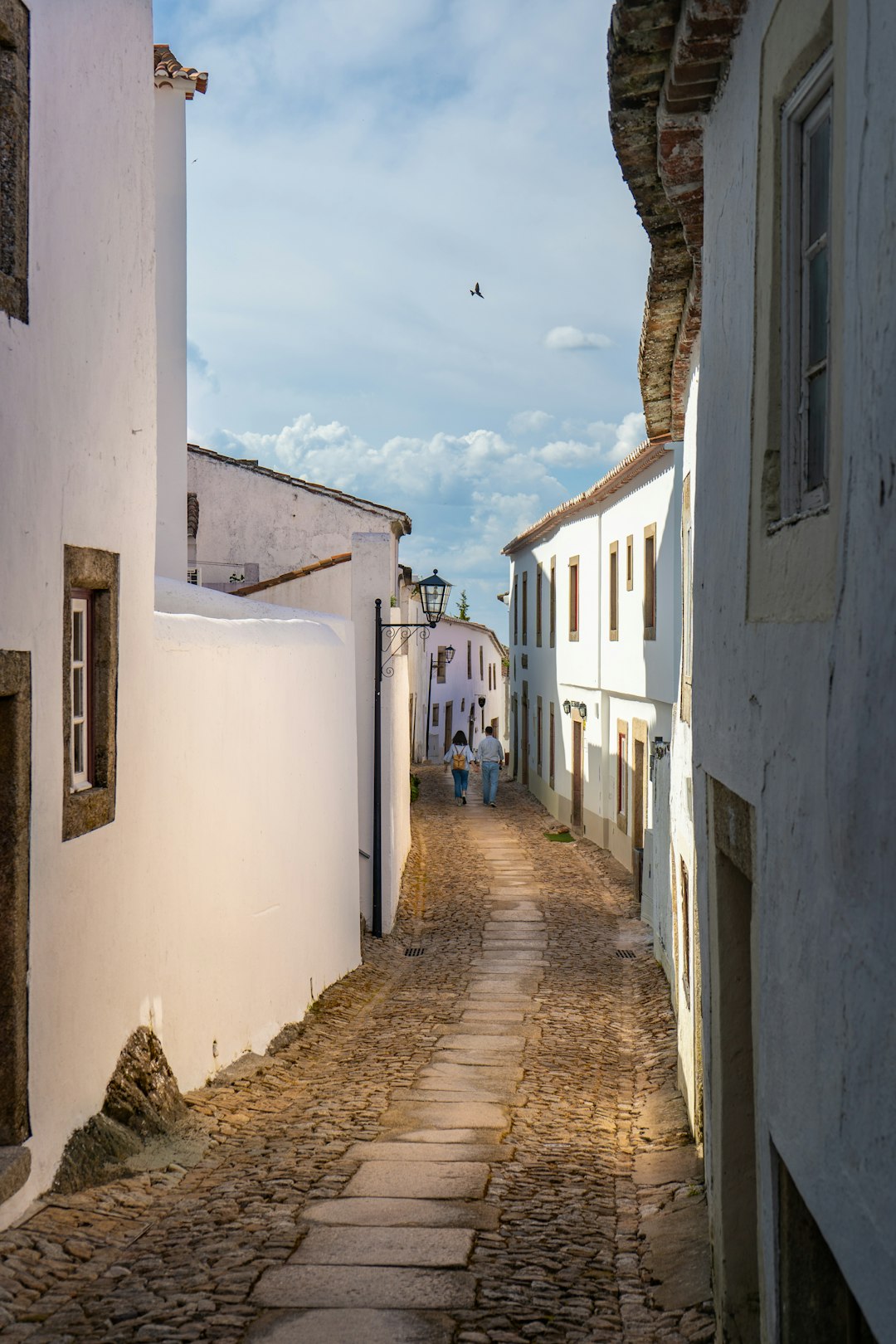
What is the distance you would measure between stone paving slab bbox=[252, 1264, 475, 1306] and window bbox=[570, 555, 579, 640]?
1821cm

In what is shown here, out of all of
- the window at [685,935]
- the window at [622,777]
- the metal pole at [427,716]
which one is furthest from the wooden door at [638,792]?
the metal pole at [427,716]

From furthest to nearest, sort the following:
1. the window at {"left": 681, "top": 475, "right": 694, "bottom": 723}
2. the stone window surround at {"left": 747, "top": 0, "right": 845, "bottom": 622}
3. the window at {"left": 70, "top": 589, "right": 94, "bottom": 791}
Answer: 1. the window at {"left": 681, "top": 475, "right": 694, "bottom": 723}
2. the window at {"left": 70, "top": 589, "right": 94, "bottom": 791}
3. the stone window surround at {"left": 747, "top": 0, "right": 845, "bottom": 622}

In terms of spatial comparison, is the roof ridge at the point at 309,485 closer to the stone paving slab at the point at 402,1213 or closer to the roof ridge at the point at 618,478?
the roof ridge at the point at 618,478

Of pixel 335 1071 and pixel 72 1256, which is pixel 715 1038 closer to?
pixel 72 1256

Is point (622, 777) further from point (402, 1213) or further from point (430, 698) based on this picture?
point (430, 698)

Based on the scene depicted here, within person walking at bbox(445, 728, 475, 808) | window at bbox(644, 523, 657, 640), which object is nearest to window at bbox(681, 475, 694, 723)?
window at bbox(644, 523, 657, 640)

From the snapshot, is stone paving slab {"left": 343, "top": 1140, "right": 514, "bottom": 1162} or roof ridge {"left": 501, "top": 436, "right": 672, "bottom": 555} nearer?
stone paving slab {"left": 343, "top": 1140, "right": 514, "bottom": 1162}

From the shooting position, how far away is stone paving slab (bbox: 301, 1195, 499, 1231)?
5805mm

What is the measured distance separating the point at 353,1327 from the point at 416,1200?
164cm

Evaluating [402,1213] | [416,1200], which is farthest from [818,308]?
[416,1200]

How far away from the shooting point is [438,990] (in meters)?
12.1

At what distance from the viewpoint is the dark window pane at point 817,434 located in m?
3.53

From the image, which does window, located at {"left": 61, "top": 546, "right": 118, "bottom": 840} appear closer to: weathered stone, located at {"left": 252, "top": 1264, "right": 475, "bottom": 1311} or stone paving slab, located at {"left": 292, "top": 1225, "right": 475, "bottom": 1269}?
stone paving slab, located at {"left": 292, "top": 1225, "right": 475, "bottom": 1269}

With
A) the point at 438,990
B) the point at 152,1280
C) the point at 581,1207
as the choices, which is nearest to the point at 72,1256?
the point at 152,1280
